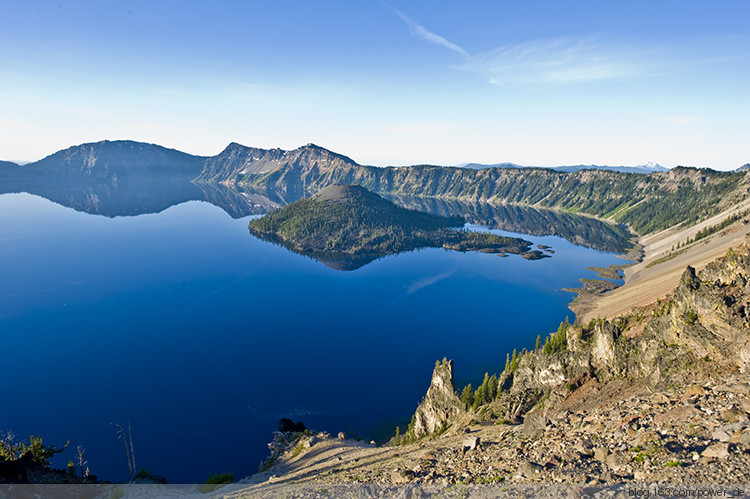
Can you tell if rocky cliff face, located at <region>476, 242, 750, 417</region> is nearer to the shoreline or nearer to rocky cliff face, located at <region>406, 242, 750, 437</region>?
rocky cliff face, located at <region>406, 242, 750, 437</region>

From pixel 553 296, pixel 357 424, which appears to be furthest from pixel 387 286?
pixel 357 424

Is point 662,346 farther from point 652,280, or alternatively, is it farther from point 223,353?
point 652,280

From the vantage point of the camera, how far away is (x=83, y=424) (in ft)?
289

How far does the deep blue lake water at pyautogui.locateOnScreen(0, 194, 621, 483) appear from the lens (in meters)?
86.9

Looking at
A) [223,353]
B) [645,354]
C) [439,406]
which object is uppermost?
[645,354]

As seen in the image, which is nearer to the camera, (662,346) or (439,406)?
(662,346)

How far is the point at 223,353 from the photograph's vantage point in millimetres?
119250

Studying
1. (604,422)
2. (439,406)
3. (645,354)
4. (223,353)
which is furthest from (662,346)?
(223,353)

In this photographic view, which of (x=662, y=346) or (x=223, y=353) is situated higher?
(x=662, y=346)

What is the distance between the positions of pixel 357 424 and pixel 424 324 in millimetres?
60733

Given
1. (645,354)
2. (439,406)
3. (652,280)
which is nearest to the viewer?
(645,354)

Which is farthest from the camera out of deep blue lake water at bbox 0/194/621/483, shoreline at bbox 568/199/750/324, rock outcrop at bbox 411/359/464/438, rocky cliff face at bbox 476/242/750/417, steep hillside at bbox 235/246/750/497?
shoreline at bbox 568/199/750/324

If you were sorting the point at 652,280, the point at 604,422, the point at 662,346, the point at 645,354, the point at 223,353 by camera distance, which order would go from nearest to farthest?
the point at 604,422, the point at 662,346, the point at 645,354, the point at 223,353, the point at 652,280

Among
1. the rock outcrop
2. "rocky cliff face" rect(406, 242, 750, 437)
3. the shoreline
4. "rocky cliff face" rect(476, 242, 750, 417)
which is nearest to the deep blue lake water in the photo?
the shoreline
